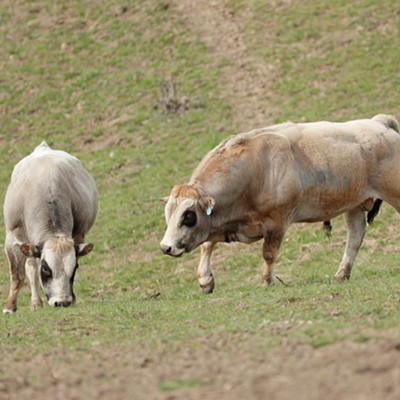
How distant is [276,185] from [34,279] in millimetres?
4730

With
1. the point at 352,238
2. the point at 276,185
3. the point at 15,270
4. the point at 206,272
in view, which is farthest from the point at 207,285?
the point at 15,270

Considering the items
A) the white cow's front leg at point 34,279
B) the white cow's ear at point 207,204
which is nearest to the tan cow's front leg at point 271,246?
the white cow's ear at point 207,204

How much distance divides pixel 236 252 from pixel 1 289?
481 centimetres

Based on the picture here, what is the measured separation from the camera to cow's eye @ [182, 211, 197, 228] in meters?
14.9

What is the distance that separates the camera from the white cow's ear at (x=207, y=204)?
14784 millimetres

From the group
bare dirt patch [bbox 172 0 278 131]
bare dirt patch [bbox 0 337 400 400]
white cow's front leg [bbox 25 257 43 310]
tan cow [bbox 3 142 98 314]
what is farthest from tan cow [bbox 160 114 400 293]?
bare dirt patch [bbox 172 0 278 131]

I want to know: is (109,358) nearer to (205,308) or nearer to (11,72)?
(205,308)

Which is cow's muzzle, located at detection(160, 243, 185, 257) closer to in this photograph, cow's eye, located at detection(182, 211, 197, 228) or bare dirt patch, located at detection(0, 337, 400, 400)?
cow's eye, located at detection(182, 211, 197, 228)

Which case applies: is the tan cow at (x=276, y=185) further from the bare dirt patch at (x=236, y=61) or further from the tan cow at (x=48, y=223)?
the bare dirt patch at (x=236, y=61)

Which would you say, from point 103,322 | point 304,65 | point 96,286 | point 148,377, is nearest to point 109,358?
point 148,377

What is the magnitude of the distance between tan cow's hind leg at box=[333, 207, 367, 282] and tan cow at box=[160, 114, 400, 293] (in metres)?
0.03

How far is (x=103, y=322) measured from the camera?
12.4 meters

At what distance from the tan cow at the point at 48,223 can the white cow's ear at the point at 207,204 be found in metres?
1.81

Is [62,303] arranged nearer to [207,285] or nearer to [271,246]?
[207,285]
